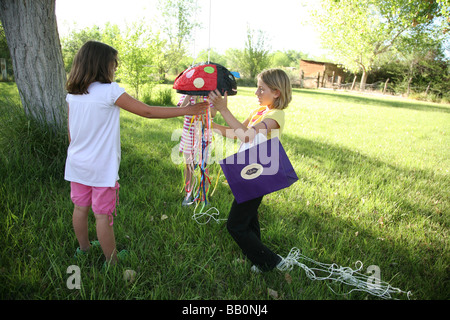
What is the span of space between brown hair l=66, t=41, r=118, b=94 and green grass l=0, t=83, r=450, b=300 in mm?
1275

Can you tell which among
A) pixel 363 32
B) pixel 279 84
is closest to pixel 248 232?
pixel 279 84

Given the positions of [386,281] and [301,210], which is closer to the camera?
[386,281]

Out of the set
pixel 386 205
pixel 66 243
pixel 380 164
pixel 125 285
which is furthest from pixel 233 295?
pixel 380 164

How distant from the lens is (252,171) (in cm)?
184

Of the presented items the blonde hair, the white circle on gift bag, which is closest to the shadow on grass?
the blonde hair

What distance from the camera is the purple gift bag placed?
1.82 metres

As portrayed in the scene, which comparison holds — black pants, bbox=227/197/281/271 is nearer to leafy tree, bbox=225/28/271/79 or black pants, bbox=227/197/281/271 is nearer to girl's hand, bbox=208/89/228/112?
girl's hand, bbox=208/89/228/112

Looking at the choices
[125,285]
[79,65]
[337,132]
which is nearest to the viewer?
[79,65]

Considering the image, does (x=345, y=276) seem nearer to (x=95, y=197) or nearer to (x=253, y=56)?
(x=95, y=197)

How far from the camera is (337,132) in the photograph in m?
7.44

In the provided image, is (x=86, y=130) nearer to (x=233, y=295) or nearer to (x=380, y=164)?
(x=233, y=295)

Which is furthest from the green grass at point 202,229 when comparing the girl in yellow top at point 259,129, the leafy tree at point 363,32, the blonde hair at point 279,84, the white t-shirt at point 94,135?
the leafy tree at point 363,32

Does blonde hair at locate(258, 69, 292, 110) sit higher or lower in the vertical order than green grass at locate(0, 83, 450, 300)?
higher

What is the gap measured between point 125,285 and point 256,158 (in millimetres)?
1277
